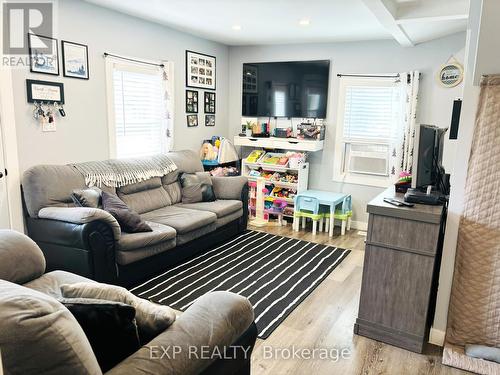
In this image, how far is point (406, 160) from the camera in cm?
447

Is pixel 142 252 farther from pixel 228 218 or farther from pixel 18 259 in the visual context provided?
pixel 228 218

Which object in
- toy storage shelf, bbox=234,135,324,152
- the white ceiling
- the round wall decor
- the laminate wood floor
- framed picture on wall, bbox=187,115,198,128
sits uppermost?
the white ceiling

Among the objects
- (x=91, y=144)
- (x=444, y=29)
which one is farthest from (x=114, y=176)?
(x=444, y=29)

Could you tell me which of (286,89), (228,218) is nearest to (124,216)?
(228,218)

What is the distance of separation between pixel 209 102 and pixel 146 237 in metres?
2.73

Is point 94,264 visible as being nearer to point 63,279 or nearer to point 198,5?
point 63,279

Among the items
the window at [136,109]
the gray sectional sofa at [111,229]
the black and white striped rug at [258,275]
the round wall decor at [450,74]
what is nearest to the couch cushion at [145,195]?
the gray sectional sofa at [111,229]

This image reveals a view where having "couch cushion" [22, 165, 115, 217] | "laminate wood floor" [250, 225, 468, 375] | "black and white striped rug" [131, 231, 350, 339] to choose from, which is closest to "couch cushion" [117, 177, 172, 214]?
"couch cushion" [22, 165, 115, 217]

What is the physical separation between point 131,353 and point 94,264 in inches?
64.8

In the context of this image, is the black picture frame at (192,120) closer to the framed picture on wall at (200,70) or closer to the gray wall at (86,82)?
the framed picture on wall at (200,70)

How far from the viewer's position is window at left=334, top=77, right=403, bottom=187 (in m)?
4.60

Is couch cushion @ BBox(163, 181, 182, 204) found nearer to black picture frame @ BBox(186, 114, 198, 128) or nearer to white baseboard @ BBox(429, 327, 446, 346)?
black picture frame @ BBox(186, 114, 198, 128)

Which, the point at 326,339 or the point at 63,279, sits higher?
the point at 63,279

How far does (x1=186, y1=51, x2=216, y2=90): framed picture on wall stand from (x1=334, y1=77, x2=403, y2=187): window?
1.79m
